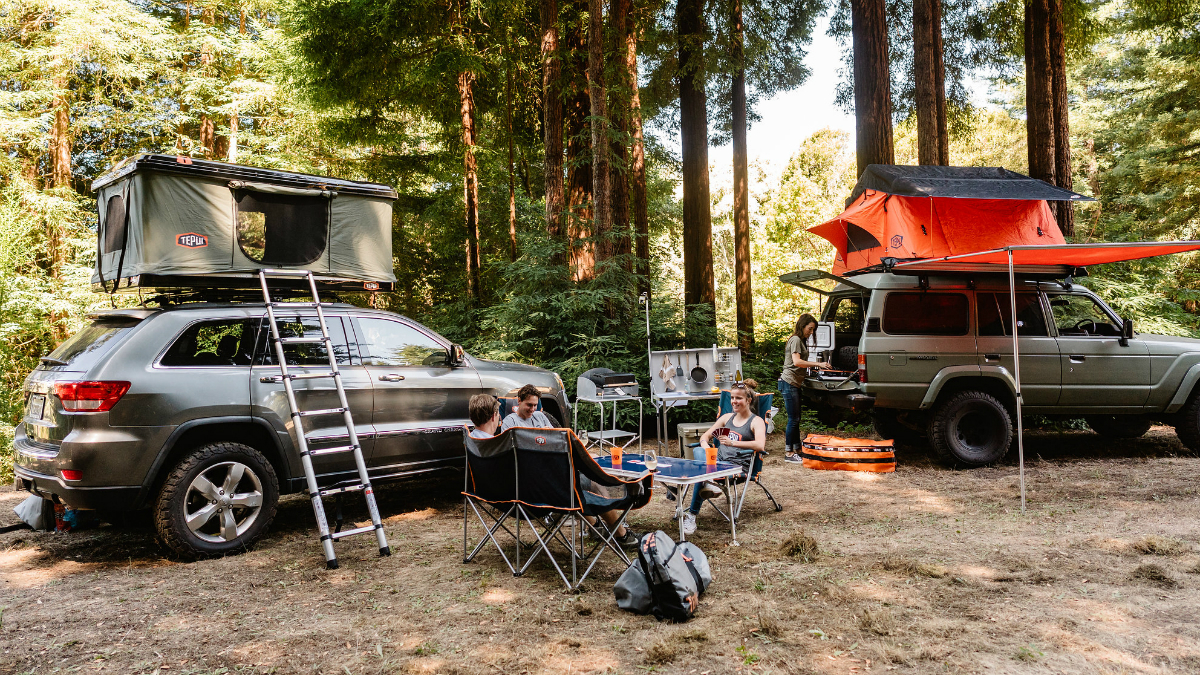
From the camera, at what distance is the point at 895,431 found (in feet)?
29.7

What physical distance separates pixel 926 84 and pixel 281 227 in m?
9.39

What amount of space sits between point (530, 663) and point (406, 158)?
53.5ft

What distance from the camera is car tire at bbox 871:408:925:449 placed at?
8.62 meters

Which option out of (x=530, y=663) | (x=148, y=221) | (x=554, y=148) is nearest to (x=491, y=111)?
(x=554, y=148)

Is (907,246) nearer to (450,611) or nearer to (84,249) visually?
(450,611)

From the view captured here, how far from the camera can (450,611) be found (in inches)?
158

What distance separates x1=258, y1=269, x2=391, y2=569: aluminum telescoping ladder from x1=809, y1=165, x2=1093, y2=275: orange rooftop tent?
6.34 m

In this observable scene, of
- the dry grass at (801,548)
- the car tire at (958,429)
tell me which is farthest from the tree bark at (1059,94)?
the dry grass at (801,548)

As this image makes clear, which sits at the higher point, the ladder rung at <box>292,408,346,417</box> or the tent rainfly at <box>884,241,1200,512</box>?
the tent rainfly at <box>884,241,1200,512</box>

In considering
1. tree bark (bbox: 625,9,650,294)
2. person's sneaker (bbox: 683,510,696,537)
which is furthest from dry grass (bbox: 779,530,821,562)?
tree bark (bbox: 625,9,650,294)

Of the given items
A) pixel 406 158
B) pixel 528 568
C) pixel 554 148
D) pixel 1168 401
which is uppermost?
pixel 406 158

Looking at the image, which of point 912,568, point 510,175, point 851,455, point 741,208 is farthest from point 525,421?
point 510,175

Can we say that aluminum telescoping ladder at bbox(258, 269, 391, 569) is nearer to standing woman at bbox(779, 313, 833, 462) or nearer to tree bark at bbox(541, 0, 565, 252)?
standing woman at bbox(779, 313, 833, 462)

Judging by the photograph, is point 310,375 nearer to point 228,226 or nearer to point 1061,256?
point 228,226
